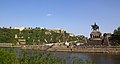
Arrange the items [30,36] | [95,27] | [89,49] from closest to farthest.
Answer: [89,49] → [95,27] → [30,36]

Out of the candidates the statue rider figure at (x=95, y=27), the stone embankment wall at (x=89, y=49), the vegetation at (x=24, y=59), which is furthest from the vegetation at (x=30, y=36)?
the vegetation at (x=24, y=59)

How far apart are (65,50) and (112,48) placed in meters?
13.7

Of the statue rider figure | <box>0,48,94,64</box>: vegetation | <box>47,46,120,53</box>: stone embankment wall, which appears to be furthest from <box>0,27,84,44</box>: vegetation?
<box>0,48,94,64</box>: vegetation

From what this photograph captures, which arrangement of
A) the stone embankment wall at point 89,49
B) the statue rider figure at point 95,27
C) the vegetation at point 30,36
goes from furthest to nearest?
the vegetation at point 30,36
the statue rider figure at point 95,27
the stone embankment wall at point 89,49

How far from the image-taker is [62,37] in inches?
5064

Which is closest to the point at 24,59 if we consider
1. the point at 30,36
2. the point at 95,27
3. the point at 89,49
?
the point at 89,49

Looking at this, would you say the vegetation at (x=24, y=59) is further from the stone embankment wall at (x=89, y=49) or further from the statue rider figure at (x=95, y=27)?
the statue rider figure at (x=95, y=27)

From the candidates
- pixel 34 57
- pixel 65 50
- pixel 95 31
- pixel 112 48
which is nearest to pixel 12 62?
pixel 34 57

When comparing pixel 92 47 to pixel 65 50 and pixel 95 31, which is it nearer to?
pixel 65 50

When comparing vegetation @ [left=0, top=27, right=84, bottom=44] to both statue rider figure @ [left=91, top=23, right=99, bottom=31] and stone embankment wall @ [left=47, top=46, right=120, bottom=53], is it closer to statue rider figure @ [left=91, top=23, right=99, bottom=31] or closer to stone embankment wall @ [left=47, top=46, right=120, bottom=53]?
statue rider figure @ [left=91, top=23, right=99, bottom=31]

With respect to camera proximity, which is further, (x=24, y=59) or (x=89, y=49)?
(x=89, y=49)

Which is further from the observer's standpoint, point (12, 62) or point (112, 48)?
point (112, 48)

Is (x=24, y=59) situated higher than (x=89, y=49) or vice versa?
(x=24, y=59)

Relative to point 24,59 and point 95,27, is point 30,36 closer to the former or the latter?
point 95,27
